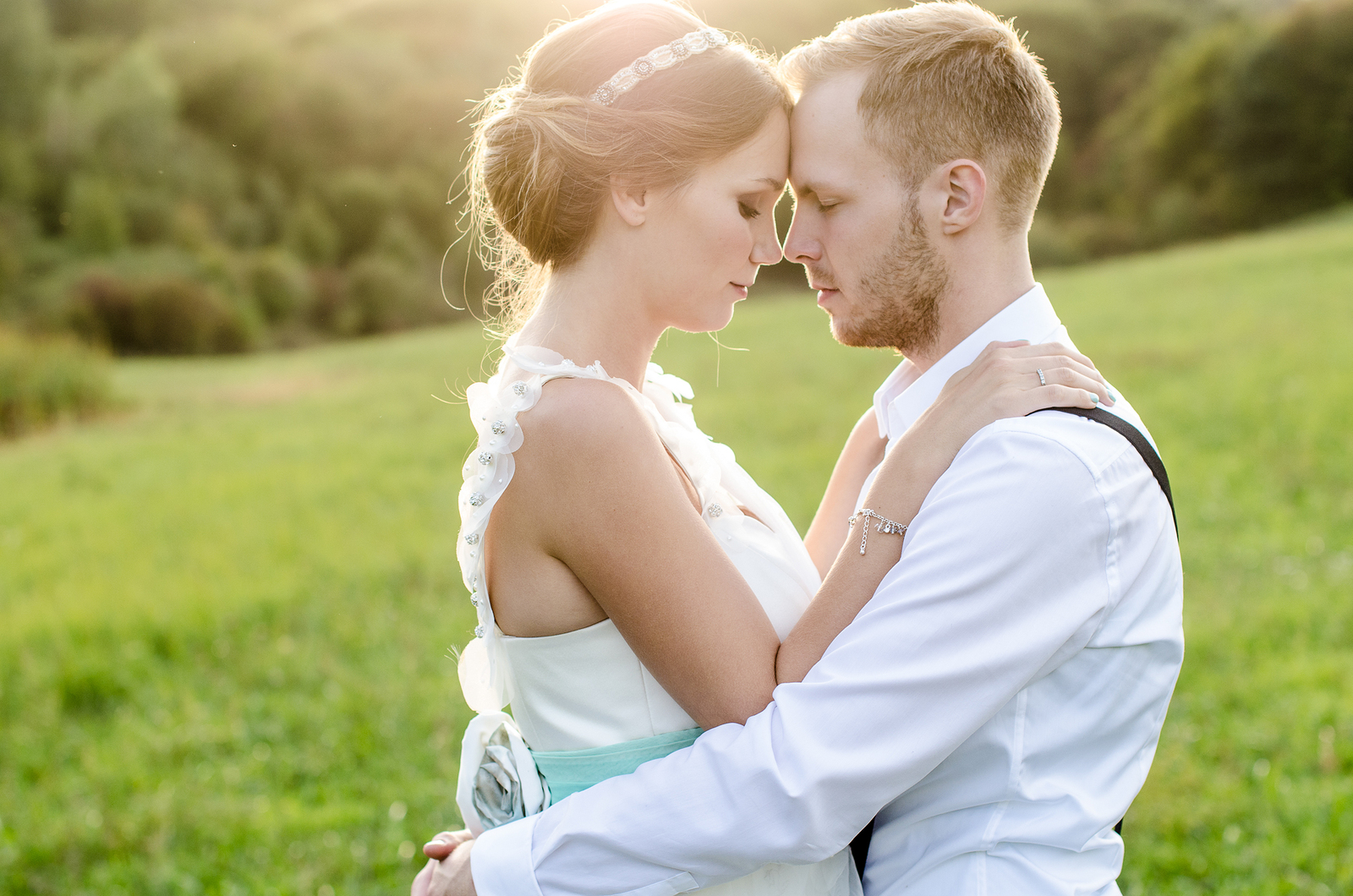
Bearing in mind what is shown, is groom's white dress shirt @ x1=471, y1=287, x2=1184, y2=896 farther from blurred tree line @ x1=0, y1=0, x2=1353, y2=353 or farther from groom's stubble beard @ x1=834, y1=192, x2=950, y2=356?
blurred tree line @ x1=0, y1=0, x2=1353, y2=353

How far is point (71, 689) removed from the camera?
6086mm

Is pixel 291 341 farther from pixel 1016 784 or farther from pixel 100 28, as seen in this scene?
pixel 1016 784

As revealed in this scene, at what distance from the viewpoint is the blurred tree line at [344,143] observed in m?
30.7

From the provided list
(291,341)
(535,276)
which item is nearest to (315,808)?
(535,276)

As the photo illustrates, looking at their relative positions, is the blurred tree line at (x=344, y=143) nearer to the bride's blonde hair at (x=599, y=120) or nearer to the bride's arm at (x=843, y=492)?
the bride's arm at (x=843, y=492)

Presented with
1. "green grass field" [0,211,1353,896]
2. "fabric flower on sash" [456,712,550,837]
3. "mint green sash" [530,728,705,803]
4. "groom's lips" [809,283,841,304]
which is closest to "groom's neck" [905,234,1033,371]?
"groom's lips" [809,283,841,304]

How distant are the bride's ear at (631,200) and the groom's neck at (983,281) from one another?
2.25 feet

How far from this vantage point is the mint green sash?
2080 mm

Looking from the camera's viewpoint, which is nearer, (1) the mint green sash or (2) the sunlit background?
(1) the mint green sash

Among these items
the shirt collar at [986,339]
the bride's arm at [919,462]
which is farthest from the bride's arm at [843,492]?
the bride's arm at [919,462]

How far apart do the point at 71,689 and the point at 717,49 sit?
5.82 m

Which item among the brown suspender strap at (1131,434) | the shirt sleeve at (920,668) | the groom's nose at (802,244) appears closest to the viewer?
the shirt sleeve at (920,668)

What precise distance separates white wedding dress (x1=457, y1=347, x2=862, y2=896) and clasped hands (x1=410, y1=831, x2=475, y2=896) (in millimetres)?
104

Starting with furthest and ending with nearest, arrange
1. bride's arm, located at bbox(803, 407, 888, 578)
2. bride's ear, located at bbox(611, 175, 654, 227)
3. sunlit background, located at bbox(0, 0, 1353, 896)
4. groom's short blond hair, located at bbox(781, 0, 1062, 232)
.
→ sunlit background, located at bbox(0, 0, 1353, 896) < bride's arm, located at bbox(803, 407, 888, 578) < groom's short blond hair, located at bbox(781, 0, 1062, 232) < bride's ear, located at bbox(611, 175, 654, 227)
